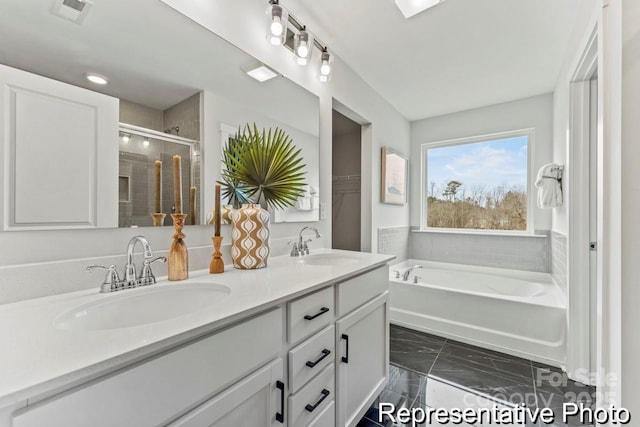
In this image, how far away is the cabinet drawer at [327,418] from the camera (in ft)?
3.46

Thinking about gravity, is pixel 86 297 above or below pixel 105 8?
below

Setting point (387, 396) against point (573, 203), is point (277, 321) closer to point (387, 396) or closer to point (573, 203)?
point (387, 396)

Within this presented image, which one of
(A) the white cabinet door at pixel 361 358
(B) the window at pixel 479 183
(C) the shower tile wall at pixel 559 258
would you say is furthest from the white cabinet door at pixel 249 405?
(B) the window at pixel 479 183

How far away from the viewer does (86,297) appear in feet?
Answer: 2.80

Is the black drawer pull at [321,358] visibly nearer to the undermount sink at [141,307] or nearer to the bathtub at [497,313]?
the undermount sink at [141,307]

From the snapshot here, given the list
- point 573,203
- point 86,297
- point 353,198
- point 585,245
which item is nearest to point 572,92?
point 573,203

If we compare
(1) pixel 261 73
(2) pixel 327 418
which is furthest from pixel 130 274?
(1) pixel 261 73

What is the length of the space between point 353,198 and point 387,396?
6.63 ft

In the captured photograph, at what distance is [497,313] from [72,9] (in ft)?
9.75

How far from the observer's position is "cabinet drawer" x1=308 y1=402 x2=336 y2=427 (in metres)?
1.06

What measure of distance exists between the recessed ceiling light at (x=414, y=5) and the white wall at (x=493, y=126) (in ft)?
6.63

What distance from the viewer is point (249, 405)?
789mm

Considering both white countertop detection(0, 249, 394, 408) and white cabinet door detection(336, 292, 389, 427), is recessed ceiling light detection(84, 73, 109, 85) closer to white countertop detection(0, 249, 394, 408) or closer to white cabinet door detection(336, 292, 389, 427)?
white countertop detection(0, 249, 394, 408)

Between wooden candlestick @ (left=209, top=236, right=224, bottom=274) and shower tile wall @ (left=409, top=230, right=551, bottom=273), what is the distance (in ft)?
9.70
